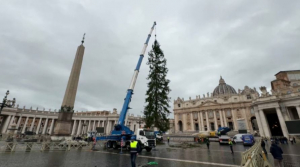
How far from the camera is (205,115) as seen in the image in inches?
3118

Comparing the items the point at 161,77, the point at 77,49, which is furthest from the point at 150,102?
the point at 77,49

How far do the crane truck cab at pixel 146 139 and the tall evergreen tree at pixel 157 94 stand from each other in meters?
7.89

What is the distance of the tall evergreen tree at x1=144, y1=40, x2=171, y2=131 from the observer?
25.3m

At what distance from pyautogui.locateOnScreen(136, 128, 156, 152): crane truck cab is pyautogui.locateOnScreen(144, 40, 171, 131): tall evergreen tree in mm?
7885

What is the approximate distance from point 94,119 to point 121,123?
5761 centimetres

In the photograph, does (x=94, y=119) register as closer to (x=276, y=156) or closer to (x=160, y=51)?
(x=160, y=51)

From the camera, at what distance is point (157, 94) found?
88.5 ft

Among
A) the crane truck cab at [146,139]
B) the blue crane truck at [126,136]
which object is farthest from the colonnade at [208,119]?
the crane truck cab at [146,139]

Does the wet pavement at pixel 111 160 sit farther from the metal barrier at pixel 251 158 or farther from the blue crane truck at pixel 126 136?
the blue crane truck at pixel 126 136

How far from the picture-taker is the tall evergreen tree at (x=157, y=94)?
25297 millimetres

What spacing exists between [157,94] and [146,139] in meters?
11.6

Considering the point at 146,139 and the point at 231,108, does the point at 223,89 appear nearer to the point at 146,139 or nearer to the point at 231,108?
the point at 231,108

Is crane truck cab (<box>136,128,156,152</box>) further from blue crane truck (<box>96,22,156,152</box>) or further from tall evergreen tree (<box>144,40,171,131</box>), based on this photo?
tall evergreen tree (<box>144,40,171,131</box>)

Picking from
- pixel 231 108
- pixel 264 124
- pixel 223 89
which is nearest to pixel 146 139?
pixel 264 124
